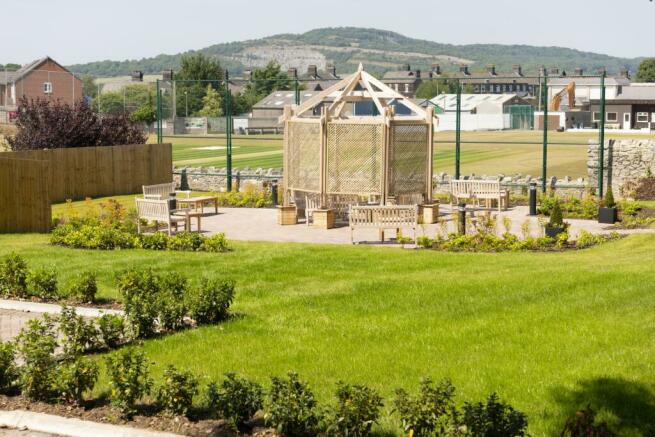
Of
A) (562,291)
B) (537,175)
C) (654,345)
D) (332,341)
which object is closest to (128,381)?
(332,341)

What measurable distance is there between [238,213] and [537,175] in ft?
67.5

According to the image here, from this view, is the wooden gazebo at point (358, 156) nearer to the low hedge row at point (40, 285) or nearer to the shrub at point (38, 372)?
the low hedge row at point (40, 285)

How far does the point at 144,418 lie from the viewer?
25.8 ft

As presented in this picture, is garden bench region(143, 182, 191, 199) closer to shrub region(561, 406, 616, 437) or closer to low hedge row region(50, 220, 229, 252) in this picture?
low hedge row region(50, 220, 229, 252)

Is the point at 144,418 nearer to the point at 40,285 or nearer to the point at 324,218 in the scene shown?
the point at 40,285

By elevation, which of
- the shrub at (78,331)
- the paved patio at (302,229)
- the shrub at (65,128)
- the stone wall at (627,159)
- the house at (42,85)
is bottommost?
the paved patio at (302,229)

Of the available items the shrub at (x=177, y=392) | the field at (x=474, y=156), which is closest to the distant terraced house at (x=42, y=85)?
the field at (x=474, y=156)

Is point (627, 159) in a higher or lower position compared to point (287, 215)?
higher

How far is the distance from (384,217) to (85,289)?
301 inches

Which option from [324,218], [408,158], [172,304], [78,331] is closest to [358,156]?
[408,158]

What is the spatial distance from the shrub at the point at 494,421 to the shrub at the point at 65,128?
2785cm

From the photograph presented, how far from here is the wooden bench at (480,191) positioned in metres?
23.7

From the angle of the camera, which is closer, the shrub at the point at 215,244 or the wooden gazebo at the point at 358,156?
the shrub at the point at 215,244

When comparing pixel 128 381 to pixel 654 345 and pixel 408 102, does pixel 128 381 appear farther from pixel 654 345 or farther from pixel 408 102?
pixel 408 102
